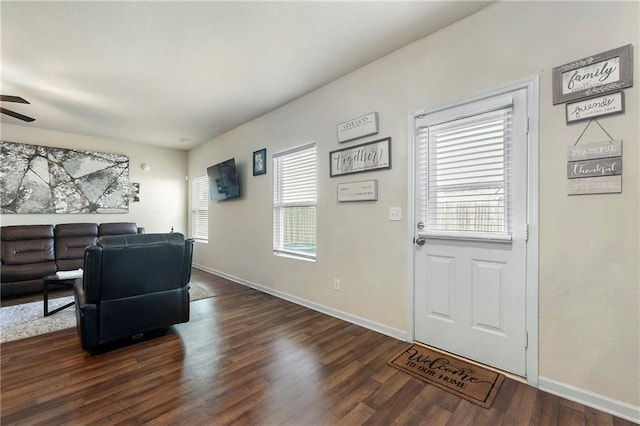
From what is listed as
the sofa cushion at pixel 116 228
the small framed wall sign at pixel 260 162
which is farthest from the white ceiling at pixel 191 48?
the sofa cushion at pixel 116 228

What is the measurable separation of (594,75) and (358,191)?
1.81m

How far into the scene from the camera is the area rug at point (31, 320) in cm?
261

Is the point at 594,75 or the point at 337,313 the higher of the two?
the point at 594,75

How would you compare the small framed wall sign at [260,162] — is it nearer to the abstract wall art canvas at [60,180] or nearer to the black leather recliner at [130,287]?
the black leather recliner at [130,287]

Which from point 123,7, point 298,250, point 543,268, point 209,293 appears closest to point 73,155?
point 209,293

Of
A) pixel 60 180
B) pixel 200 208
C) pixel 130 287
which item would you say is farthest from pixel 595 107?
pixel 60 180

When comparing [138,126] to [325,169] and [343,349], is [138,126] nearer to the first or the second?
[325,169]

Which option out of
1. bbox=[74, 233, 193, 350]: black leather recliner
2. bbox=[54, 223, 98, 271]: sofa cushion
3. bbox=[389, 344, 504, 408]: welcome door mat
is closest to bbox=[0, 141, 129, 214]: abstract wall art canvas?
bbox=[54, 223, 98, 271]: sofa cushion

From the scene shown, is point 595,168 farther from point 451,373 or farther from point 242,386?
point 242,386

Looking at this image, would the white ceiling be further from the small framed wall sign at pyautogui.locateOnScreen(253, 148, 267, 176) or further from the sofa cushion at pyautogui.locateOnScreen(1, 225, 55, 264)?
the sofa cushion at pyautogui.locateOnScreen(1, 225, 55, 264)

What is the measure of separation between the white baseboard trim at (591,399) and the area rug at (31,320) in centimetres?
364

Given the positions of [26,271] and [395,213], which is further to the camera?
[26,271]

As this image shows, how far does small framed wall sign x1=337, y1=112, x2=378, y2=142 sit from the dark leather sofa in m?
4.10

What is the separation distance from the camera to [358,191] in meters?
2.83
